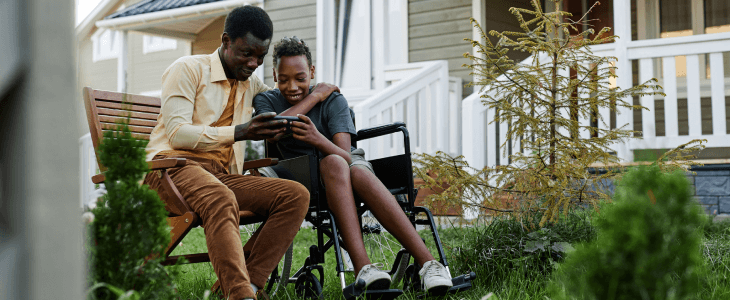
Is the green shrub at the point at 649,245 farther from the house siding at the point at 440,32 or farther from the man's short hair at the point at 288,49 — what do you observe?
the house siding at the point at 440,32

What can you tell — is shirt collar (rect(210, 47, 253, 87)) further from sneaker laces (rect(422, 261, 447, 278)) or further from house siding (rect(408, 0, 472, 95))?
house siding (rect(408, 0, 472, 95))

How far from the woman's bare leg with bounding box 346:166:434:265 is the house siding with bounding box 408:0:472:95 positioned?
4821 mm

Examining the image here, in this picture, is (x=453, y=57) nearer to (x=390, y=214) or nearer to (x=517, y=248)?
(x=517, y=248)

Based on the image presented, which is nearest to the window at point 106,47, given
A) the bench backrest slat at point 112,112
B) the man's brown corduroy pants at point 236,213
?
the bench backrest slat at point 112,112

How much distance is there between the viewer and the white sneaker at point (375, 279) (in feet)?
6.84

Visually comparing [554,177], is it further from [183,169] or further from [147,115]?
[147,115]

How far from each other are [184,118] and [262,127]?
342 millimetres

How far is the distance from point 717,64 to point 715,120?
0.45m

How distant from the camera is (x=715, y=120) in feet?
15.9

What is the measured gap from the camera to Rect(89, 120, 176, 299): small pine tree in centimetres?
110

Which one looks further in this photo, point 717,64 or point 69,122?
point 717,64

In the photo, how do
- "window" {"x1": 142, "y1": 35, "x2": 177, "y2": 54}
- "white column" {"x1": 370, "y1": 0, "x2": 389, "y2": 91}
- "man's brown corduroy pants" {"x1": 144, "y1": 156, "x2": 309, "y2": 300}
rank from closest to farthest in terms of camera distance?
"man's brown corduroy pants" {"x1": 144, "y1": 156, "x2": 309, "y2": 300} → "white column" {"x1": 370, "y1": 0, "x2": 389, "y2": 91} → "window" {"x1": 142, "y1": 35, "x2": 177, "y2": 54}

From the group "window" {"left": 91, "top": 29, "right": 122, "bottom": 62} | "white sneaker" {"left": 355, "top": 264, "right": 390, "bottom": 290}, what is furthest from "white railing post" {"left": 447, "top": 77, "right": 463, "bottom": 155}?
"window" {"left": 91, "top": 29, "right": 122, "bottom": 62}

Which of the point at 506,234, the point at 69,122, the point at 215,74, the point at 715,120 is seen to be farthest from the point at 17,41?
the point at 715,120
